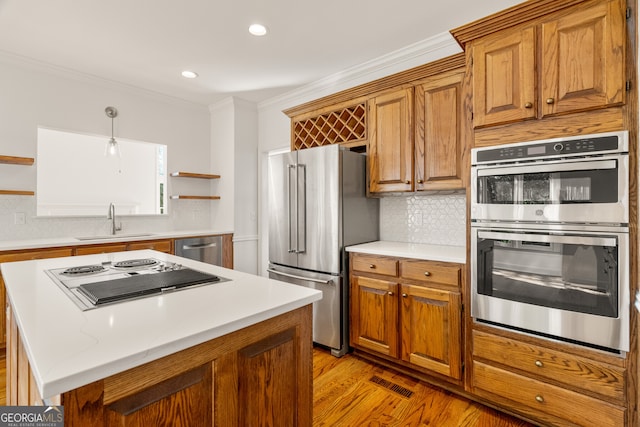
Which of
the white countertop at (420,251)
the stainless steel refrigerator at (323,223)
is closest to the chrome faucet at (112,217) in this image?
the stainless steel refrigerator at (323,223)

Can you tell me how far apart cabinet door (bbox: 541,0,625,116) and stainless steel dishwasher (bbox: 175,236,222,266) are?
3.63 metres

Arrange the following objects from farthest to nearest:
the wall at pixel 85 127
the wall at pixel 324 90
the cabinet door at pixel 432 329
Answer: the wall at pixel 85 127
the wall at pixel 324 90
the cabinet door at pixel 432 329

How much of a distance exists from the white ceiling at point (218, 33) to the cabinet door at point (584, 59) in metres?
0.80

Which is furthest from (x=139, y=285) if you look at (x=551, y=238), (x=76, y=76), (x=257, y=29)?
(x=76, y=76)

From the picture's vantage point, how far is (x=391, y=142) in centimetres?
277

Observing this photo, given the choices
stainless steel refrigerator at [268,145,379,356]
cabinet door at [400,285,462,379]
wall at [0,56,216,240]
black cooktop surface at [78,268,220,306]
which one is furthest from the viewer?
wall at [0,56,216,240]

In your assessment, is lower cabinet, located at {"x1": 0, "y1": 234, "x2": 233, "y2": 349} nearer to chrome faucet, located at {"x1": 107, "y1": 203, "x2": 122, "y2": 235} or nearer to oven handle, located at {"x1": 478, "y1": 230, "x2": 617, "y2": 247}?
chrome faucet, located at {"x1": 107, "y1": 203, "x2": 122, "y2": 235}

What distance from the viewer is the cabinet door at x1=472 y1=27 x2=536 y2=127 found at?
5.98 feet

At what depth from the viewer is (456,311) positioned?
215 cm

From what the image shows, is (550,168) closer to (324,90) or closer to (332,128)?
(332,128)

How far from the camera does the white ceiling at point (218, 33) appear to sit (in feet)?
7.84

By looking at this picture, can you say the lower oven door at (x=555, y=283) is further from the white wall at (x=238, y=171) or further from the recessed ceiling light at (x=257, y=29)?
the white wall at (x=238, y=171)

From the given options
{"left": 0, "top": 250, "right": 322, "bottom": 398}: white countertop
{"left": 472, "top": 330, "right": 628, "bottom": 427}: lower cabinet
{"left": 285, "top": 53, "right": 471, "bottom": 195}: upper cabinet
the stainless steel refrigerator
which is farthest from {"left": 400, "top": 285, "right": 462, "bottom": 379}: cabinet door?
{"left": 0, "top": 250, "right": 322, "bottom": 398}: white countertop

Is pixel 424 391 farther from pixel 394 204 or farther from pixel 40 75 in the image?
pixel 40 75
